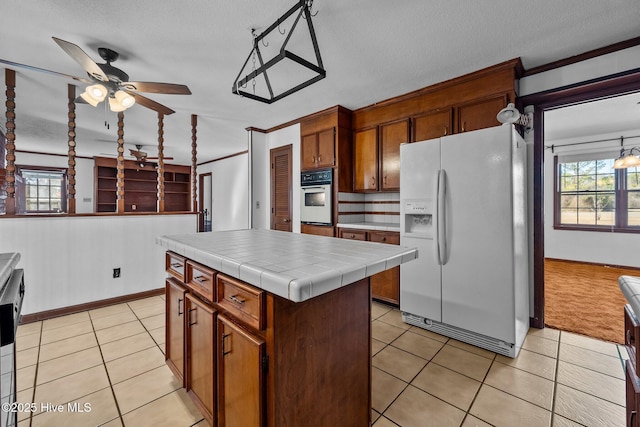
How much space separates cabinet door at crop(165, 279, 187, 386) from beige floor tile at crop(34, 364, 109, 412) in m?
0.48

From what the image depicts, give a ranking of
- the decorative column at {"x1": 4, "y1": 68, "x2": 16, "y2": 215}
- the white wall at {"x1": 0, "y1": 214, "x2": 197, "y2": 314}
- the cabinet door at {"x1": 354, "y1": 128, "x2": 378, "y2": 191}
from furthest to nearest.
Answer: the cabinet door at {"x1": 354, "y1": 128, "x2": 378, "y2": 191} → the white wall at {"x1": 0, "y1": 214, "x2": 197, "y2": 314} → the decorative column at {"x1": 4, "y1": 68, "x2": 16, "y2": 215}

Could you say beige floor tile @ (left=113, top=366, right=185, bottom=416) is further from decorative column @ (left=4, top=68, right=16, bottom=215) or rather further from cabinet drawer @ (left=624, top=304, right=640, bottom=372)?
decorative column @ (left=4, top=68, right=16, bottom=215)

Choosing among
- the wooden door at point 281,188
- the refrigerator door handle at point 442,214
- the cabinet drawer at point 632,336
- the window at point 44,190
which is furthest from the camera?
the window at point 44,190

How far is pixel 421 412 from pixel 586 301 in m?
3.12

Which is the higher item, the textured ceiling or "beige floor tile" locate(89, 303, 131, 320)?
the textured ceiling

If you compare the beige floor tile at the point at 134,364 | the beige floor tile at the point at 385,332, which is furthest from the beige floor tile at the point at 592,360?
the beige floor tile at the point at 134,364

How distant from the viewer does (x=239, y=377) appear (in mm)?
1119

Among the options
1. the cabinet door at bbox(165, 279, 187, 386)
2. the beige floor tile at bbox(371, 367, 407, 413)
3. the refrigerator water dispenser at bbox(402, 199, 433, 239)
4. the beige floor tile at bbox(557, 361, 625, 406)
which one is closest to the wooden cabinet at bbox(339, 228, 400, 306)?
the refrigerator water dispenser at bbox(402, 199, 433, 239)

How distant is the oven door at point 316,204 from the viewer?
3.84 m

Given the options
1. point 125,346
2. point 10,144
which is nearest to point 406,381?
point 125,346

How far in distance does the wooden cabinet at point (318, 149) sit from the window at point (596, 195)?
4919mm

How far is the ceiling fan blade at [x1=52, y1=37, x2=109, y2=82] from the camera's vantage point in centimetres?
187

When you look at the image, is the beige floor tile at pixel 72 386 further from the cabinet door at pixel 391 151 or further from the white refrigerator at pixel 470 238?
the cabinet door at pixel 391 151

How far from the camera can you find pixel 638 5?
1815mm
